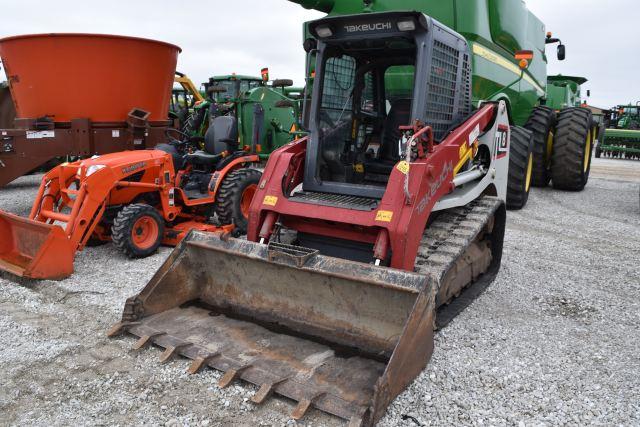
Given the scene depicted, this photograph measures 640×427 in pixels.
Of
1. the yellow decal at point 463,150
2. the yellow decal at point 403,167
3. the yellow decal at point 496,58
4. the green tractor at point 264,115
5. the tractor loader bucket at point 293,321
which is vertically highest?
the yellow decal at point 496,58

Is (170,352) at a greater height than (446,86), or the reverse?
(446,86)

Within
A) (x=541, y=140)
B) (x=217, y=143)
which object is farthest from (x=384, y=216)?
(x=541, y=140)

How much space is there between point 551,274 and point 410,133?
2.42 m

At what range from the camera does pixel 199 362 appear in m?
2.95

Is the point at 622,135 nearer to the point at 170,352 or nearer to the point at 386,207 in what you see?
the point at 386,207

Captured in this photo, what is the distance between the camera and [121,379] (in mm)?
2908

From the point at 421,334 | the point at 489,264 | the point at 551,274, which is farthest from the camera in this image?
the point at 551,274

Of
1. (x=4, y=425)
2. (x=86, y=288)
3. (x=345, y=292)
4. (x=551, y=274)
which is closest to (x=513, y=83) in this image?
(x=551, y=274)

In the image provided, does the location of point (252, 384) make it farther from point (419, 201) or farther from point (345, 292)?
point (419, 201)

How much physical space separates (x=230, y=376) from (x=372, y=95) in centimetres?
274

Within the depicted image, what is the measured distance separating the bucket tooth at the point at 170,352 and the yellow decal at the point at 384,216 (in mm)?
1392

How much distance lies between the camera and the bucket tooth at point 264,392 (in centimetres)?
263

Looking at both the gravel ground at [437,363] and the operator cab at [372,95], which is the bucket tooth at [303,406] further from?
the operator cab at [372,95]

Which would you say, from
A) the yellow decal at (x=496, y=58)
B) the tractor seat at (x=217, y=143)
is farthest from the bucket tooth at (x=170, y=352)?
the yellow decal at (x=496, y=58)
